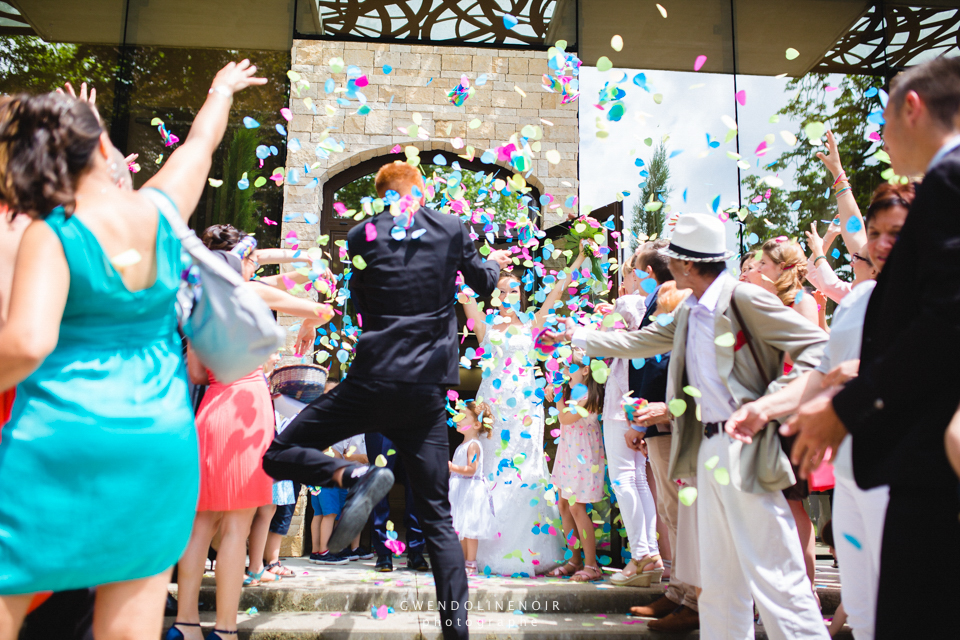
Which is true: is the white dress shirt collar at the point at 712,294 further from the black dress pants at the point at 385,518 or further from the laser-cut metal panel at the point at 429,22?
the laser-cut metal panel at the point at 429,22

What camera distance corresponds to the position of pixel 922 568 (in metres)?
1.33

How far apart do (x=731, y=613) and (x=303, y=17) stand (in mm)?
6871

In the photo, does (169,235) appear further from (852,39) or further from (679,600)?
(852,39)

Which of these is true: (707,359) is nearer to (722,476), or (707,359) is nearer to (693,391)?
(693,391)

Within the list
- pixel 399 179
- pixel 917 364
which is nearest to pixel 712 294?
pixel 399 179

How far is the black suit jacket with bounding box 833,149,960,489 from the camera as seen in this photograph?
1322mm

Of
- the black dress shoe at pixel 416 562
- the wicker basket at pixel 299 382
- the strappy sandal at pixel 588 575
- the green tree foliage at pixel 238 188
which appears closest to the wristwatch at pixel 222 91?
the wicker basket at pixel 299 382

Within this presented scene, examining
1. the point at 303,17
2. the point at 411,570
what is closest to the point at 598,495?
the point at 411,570

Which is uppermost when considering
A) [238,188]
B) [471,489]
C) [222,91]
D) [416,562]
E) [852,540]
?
[238,188]

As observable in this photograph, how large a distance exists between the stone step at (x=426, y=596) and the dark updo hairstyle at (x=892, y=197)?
233 cm

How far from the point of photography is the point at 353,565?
17.0ft

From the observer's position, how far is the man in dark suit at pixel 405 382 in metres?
2.70

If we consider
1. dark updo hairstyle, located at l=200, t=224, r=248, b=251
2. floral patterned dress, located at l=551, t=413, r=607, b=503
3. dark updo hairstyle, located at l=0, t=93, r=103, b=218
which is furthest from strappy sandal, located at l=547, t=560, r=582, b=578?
dark updo hairstyle, located at l=0, t=93, r=103, b=218

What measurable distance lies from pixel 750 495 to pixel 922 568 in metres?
1.43
